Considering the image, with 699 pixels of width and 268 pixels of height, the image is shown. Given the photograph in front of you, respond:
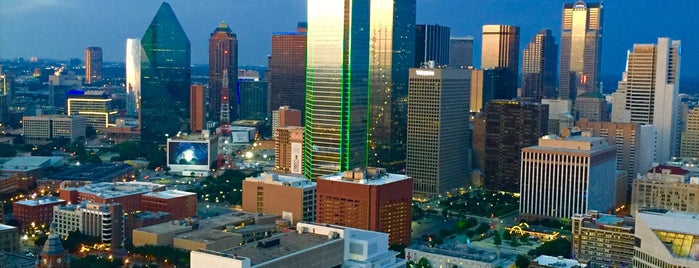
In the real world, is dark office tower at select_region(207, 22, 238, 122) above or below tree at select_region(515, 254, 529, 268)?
above

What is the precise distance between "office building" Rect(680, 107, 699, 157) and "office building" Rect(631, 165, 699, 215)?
20.5 meters

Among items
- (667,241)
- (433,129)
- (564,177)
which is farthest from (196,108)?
(667,241)

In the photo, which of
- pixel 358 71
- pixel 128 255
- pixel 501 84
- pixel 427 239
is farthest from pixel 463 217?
pixel 501 84

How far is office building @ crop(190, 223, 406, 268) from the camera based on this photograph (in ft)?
71.1

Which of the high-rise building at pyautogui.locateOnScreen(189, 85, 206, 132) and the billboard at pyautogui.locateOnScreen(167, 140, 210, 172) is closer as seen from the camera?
the billboard at pyautogui.locateOnScreen(167, 140, 210, 172)

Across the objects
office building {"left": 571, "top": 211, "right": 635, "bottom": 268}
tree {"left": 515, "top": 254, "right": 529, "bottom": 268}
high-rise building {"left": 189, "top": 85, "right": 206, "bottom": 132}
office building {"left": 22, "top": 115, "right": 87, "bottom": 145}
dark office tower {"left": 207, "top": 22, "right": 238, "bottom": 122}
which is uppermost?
dark office tower {"left": 207, "top": 22, "right": 238, "bottom": 122}

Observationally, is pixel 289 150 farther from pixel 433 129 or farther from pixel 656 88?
pixel 656 88

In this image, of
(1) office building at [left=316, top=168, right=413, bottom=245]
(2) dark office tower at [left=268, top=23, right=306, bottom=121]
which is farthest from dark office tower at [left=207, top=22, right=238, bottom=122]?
(1) office building at [left=316, top=168, right=413, bottom=245]

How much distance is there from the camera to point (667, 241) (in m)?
24.5

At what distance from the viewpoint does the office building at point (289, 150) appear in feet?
186

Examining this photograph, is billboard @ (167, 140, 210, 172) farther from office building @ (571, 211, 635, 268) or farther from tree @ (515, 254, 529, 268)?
office building @ (571, 211, 635, 268)

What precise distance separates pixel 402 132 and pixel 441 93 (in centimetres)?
805

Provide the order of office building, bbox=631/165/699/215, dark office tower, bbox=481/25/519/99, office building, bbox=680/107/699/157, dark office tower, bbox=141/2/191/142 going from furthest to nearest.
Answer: dark office tower, bbox=481/25/519/99, dark office tower, bbox=141/2/191/142, office building, bbox=680/107/699/157, office building, bbox=631/165/699/215

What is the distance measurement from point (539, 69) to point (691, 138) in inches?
1758
